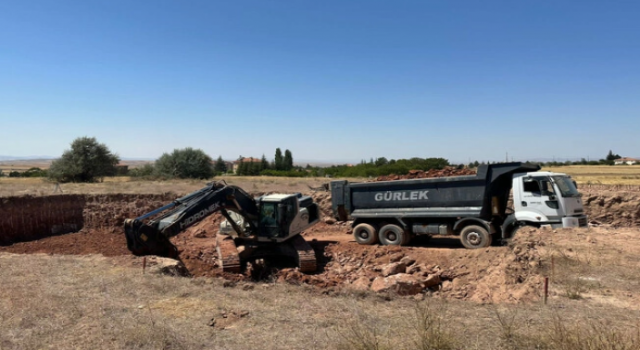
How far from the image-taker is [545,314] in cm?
586

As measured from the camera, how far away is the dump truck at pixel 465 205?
10.9 m

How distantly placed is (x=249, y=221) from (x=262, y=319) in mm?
6569

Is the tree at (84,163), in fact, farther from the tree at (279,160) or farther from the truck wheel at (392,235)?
the tree at (279,160)

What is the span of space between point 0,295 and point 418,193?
34.0ft

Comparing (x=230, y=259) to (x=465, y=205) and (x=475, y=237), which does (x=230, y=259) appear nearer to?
(x=465, y=205)

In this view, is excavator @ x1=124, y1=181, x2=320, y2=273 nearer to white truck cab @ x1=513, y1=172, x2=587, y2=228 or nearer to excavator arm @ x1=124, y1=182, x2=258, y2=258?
excavator arm @ x1=124, y1=182, x2=258, y2=258

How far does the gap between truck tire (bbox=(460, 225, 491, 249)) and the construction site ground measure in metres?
0.52

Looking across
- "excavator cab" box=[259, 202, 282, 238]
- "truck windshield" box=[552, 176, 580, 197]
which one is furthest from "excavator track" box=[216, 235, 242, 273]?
"truck windshield" box=[552, 176, 580, 197]

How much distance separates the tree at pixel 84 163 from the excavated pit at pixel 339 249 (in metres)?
24.6

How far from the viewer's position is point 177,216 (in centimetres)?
975

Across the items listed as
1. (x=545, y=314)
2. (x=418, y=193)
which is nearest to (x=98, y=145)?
(x=418, y=193)

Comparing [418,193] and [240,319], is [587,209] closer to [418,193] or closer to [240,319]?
[418,193]

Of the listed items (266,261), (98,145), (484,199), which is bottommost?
(266,261)

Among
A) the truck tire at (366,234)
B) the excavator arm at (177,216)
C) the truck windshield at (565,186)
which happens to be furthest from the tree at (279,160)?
the truck windshield at (565,186)
